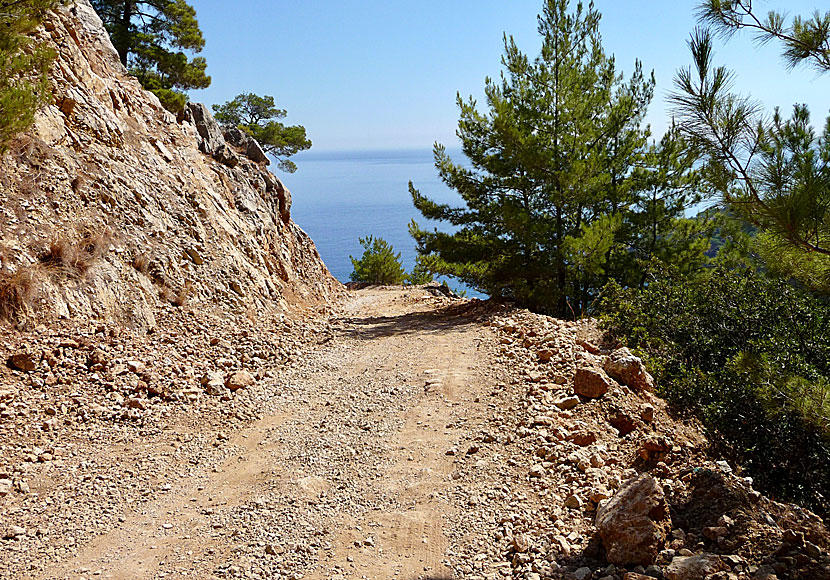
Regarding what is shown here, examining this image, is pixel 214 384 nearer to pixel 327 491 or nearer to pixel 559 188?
pixel 327 491

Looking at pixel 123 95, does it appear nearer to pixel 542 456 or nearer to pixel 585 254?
pixel 585 254

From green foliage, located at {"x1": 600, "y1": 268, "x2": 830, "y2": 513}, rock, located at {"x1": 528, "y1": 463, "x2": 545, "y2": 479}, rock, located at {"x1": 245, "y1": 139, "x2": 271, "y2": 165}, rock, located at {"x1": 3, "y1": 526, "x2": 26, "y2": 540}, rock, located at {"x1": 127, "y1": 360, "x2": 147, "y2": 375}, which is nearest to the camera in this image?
rock, located at {"x1": 3, "y1": 526, "x2": 26, "y2": 540}

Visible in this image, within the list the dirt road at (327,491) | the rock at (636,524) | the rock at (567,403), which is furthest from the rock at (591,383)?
the rock at (636,524)

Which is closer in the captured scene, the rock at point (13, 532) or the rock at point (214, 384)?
the rock at point (13, 532)

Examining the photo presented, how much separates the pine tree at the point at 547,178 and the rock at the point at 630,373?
5.18 m

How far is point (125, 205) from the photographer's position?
859 cm

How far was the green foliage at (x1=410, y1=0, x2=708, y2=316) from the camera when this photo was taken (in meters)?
11.7

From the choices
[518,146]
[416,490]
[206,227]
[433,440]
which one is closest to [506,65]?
[518,146]

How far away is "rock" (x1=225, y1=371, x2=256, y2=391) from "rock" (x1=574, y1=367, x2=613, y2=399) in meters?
4.02

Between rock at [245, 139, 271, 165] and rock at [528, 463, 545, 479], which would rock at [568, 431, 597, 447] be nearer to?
rock at [528, 463, 545, 479]

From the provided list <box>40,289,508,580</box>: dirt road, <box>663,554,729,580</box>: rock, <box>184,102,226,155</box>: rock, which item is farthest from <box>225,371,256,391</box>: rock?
<box>184,102,226,155</box>: rock

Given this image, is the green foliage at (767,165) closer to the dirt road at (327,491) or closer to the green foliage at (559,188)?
the dirt road at (327,491)

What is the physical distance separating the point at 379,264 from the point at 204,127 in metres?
12.7

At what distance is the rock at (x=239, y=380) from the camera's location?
6859mm
